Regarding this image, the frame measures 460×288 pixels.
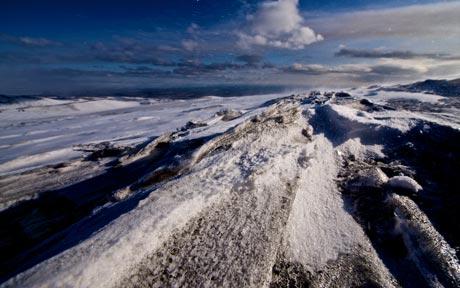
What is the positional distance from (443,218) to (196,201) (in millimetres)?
4798

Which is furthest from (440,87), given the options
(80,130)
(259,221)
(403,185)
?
(259,221)

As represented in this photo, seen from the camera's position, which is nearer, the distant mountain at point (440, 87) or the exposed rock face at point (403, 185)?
the exposed rock face at point (403, 185)

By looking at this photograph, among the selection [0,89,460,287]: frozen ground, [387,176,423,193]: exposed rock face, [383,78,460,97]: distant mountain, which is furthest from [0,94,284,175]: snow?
[383,78,460,97]: distant mountain

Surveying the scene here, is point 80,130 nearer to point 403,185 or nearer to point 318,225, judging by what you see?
point 318,225

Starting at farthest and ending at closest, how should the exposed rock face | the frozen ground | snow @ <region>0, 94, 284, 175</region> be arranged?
snow @ <region>0, 94, 284, 175</region>, the exposed rock face, the frozen ground

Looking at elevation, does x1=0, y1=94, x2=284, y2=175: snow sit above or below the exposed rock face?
below

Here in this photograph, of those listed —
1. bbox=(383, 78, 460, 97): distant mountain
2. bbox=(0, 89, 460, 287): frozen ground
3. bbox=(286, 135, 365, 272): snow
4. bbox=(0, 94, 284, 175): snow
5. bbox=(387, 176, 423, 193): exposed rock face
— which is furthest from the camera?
bbox=(383, 78, 460, 97): distant mountain

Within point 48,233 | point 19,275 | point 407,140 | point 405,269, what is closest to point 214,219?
point 19,275

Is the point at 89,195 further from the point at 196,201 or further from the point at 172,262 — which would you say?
the point at 172,262

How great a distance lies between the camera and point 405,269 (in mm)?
4367

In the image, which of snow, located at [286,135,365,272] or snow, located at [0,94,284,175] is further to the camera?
snow, located at [0,94,284,175]

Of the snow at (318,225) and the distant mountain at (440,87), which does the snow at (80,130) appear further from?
the distant mountain at (440,87)

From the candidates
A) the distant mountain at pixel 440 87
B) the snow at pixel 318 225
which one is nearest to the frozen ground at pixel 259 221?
the snow at pixel 318 225

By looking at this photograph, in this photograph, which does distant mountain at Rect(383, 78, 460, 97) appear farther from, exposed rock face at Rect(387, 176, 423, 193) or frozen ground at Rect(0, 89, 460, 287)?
exposed rock face at Rect(387, 176, 423, 193)
